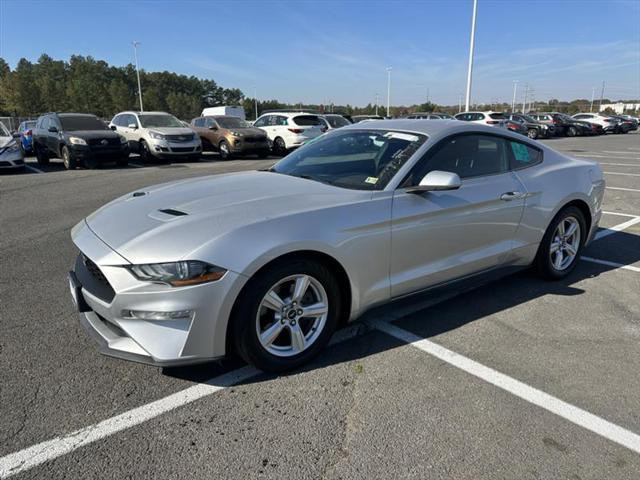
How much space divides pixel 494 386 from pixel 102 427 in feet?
7.47

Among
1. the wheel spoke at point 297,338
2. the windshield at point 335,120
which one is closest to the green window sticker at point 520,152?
the wheel spoke at point 297,338

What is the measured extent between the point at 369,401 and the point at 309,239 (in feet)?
3.34

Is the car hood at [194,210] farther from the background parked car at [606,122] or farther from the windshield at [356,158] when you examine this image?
the background parked car at [606,122]

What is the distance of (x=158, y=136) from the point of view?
15586 mm

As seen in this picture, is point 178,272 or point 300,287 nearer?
point 178,272

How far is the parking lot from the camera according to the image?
88.1 inches

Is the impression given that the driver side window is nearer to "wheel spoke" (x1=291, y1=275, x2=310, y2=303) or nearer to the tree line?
"wheel spoke" (x1=291, y1=275, x2=310, y2=303)

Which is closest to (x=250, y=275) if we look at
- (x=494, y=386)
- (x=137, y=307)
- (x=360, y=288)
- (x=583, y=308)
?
(x=137, y=307)

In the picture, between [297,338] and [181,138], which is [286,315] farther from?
[181,138]

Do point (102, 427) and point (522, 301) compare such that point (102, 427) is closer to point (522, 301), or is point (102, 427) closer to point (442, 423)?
point (442, 423)

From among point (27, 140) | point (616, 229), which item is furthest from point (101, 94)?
point (616, 229)

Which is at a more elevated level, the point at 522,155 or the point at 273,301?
the point at 522,155

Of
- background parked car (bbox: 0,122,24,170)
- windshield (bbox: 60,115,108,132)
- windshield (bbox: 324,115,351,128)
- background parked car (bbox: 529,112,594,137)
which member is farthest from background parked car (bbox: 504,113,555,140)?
background parked car (bbox: 0,122,24,170)

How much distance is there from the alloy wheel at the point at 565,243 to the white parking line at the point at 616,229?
73.7 inches
